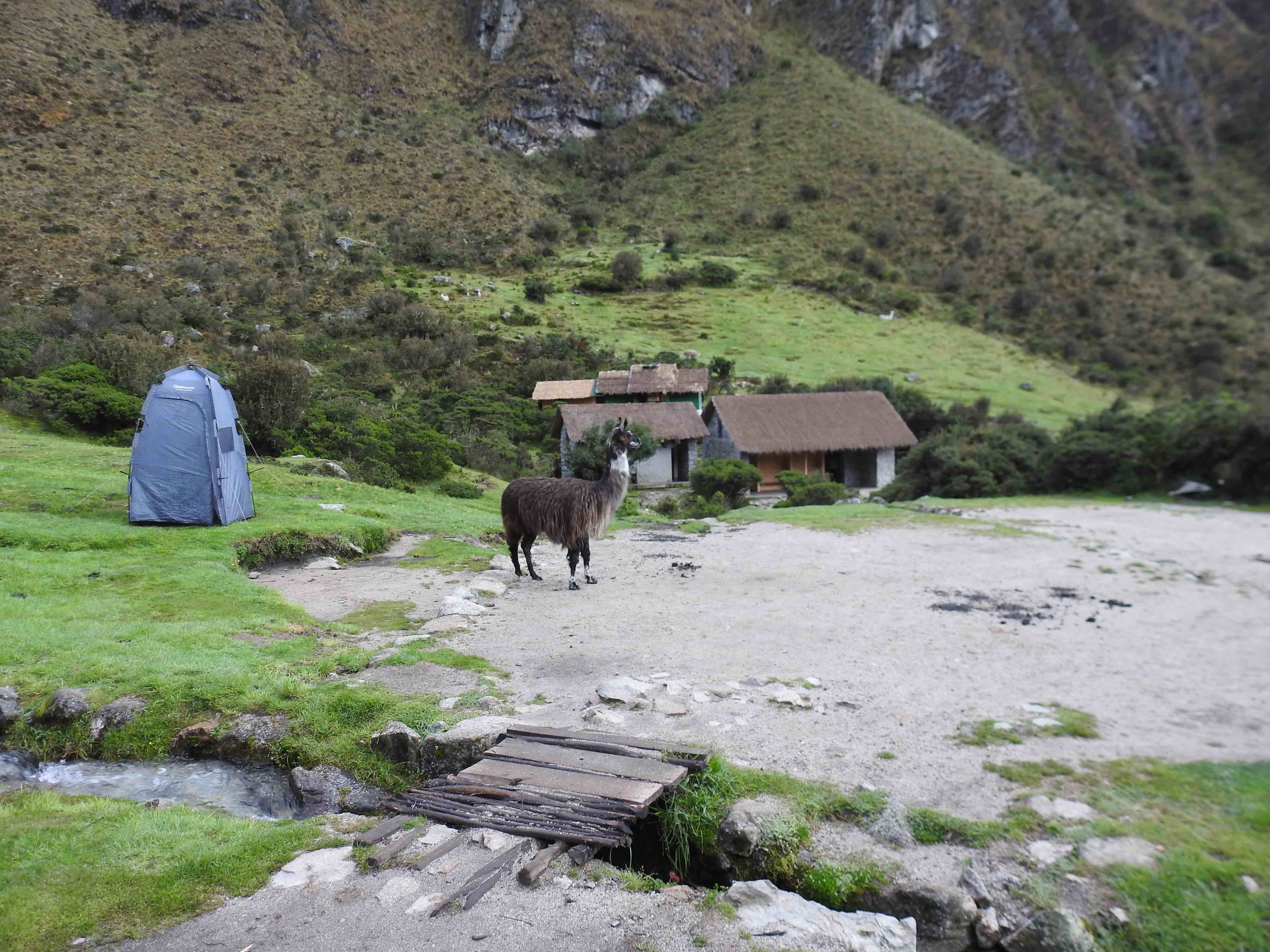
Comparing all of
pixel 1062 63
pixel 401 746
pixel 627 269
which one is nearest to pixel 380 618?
pixel 401 746

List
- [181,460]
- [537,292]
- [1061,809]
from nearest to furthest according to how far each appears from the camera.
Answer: [1061,809]
[181,460]
[537,292]

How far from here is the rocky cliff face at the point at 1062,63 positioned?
110062 mm

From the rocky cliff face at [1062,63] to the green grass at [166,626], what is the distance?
120658mm

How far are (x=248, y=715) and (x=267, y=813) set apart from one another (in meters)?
1.18

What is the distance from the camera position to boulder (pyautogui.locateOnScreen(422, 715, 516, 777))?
18.9ft

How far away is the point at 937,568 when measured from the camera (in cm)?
1259

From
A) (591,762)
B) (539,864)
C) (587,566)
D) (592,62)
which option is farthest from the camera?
(592,62)

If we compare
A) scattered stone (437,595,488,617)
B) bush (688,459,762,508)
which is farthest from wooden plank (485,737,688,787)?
bush (688,459,762,508)

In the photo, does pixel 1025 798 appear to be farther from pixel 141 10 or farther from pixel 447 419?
pixel 141 10

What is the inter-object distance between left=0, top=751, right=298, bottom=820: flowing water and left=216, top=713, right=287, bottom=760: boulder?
76 mm

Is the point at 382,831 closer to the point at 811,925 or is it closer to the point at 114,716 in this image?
the point at 811,925

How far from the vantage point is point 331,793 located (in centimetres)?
568

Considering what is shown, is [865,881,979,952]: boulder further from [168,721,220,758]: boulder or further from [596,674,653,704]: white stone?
[168,721,220,758]: boulder

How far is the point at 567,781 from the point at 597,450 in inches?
889
